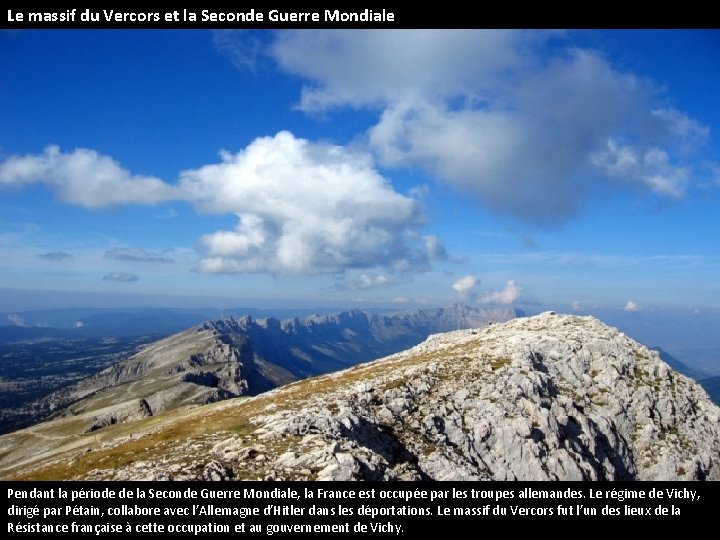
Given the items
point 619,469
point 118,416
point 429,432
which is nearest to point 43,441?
point 118,416

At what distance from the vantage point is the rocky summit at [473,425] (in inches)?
1180

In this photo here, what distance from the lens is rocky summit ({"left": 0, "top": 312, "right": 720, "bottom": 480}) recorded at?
2998 cm

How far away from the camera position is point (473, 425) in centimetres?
4753
